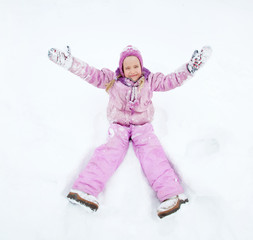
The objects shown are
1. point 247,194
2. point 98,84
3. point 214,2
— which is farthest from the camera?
point 214,2

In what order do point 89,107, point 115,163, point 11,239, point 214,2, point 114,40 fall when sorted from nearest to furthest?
1. point 11,239
2. point 115,163
3. point 89,107
4. point 114,40
5. point 214,2

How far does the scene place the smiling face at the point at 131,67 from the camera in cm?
130

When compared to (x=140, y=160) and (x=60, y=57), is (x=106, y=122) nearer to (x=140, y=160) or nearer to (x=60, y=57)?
(x=140, y=160)

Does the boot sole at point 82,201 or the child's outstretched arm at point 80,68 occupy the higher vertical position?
the child's outstretched arm at point 80,68

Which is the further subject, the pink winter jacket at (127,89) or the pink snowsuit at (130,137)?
the pink winter jacket at (127,89)

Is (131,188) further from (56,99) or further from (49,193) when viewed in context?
(56,99)

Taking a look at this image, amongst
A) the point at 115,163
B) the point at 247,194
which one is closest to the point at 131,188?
the point at 115,163

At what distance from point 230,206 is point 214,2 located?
2.51 m

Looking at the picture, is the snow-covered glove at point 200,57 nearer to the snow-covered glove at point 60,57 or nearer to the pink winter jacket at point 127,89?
the pink winter jacket at point 127,89

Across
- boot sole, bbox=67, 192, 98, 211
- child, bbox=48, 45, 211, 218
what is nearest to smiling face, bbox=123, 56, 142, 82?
child, bbox=48, 45, 211, 218

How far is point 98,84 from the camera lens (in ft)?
4.63

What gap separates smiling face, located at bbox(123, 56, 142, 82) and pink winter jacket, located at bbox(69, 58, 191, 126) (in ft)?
0.27

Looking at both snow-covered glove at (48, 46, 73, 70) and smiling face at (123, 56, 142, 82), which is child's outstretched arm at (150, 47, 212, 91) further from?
snow-covered glove at (48, 46, 73, 70)

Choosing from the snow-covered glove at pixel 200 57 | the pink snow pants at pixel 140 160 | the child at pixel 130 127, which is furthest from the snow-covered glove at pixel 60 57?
the snow-covered glove at pixel 200 57
